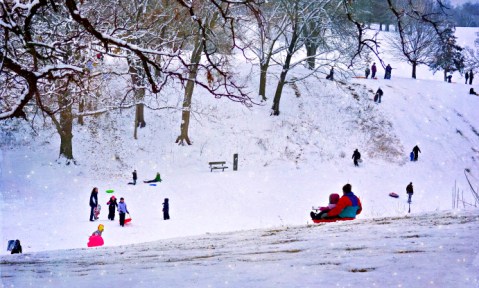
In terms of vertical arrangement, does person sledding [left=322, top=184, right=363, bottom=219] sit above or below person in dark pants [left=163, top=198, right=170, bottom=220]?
above

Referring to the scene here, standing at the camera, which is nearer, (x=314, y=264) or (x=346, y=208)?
(x=314, y=264)

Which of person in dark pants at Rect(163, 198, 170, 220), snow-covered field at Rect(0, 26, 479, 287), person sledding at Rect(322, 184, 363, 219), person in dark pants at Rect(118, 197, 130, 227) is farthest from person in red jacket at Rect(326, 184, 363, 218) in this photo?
person in dark pants at Rect(163, 198, 170, 220)

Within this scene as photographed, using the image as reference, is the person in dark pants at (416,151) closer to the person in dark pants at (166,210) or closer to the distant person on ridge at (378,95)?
the distant person on ridge at (378,95)

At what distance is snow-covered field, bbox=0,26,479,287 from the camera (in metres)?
3.84

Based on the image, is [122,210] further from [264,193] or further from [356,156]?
[356,156]

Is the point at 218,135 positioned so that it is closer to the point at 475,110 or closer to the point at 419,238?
the point at 475,110

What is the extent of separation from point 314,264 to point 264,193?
19.8 metres

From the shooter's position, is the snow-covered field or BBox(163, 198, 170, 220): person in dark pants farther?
BBox(163, 198, 170, 220): person in dark pants

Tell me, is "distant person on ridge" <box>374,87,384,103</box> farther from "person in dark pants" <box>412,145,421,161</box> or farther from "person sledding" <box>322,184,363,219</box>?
"person sledding" <box>322,184,363,219</box>

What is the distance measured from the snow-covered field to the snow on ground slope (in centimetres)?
2

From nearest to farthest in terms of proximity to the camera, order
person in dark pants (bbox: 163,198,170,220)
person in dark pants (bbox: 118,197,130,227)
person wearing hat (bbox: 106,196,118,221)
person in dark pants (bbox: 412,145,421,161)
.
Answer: person in dark pants (bbox: 118,197,130,227) → person wearing hat (bbox: 106,196,118,221) → person in dark pants (bbox: 163,198,170,220) → person in dark pants (bbox: 412,145,421,161)

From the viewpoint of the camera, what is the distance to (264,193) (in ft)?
77.0

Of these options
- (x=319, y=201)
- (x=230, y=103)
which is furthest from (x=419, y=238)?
(x=230, y=103)

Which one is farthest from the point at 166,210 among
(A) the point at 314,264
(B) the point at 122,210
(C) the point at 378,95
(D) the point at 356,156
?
(C) the point at 378,95
